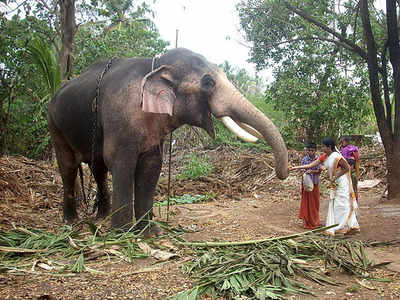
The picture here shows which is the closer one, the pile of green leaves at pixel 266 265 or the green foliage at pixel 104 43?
the pile of green leaves at pixel 266 265

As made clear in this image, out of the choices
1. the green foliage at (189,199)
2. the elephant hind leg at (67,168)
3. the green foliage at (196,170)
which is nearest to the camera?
the elephant hind leg at (67,168)

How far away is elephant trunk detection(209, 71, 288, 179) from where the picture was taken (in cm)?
404

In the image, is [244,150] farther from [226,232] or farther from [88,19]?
Result: [226,232]

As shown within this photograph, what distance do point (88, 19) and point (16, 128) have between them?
3.05 meters

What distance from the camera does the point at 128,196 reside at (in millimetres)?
4359

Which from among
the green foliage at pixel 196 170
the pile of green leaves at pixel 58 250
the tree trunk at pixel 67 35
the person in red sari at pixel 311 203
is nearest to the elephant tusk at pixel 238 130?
the pile of green leaves at pixel 58 250

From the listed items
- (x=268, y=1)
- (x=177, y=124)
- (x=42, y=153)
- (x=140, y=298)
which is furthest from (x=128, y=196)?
(x=268, y=1)

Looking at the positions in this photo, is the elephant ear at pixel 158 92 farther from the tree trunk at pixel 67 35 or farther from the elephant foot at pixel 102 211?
the tree trunk at pixel 67 35

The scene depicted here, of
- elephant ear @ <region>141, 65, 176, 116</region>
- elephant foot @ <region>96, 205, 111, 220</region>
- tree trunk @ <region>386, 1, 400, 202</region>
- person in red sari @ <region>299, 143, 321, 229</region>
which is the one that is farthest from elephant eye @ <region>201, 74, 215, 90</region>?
tree trunk @ <region>386, 1, 400, 202</region>

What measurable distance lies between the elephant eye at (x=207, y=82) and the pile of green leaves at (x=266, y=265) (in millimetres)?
1628

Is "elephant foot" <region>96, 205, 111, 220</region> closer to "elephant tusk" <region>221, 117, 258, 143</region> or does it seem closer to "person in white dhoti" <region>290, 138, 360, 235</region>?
"elephant tusk" <region>221, 117, 258, 143</region>

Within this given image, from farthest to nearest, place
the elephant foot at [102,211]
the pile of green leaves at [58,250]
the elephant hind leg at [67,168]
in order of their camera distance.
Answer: the elephant foot at [102,211] → the elephant hind leg at [67,168] → the pile of green leaves at [58,250]

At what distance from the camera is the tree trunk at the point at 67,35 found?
7.16 meters

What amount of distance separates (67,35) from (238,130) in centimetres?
431
